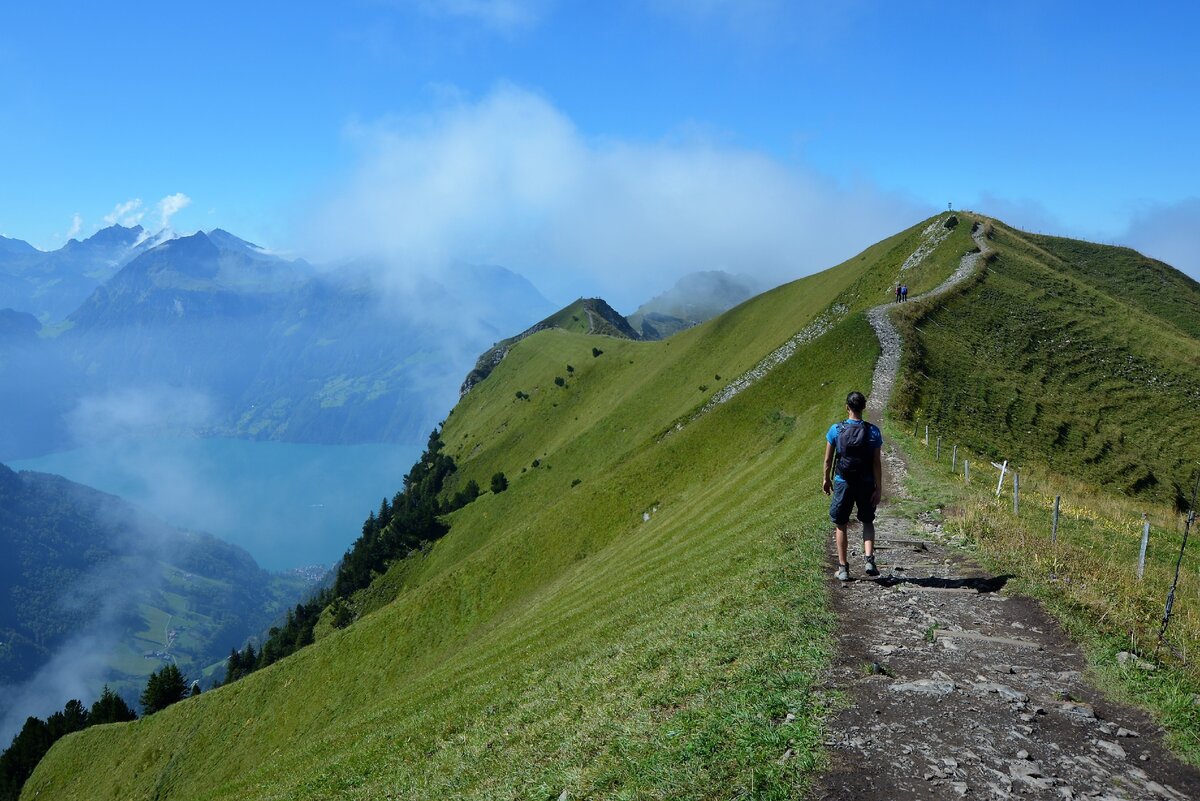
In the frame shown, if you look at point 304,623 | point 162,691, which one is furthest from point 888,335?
point 304,623

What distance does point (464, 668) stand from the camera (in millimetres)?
30703

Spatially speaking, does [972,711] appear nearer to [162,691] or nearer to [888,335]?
[888,335]

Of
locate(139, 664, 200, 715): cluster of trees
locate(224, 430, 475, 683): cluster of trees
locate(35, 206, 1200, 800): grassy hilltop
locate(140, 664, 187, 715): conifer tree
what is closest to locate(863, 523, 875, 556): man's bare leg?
locate(35, 206, 1200, 800): grassy hilltop

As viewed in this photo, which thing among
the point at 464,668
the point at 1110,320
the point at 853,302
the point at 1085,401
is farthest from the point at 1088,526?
the point at 853,302

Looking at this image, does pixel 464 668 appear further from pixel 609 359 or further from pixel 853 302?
pixel 609 359

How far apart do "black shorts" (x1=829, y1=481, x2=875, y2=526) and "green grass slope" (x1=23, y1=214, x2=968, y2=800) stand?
196cm

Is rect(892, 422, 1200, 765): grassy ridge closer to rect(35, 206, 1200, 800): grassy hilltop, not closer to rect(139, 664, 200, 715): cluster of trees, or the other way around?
rect(35, 206, 1200, 800): grassy hilltop

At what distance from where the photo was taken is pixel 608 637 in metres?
20.4

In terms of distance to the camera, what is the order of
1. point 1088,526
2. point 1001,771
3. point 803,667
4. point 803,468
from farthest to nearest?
1. point 803,468
2. point 1088,526
3. point 803,667
4. point 1001,771

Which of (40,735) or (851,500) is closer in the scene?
(851,500)

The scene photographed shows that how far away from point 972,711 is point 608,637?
12.6m

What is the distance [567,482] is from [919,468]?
70767 mm

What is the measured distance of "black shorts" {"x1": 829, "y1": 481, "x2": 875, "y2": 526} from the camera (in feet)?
47.6

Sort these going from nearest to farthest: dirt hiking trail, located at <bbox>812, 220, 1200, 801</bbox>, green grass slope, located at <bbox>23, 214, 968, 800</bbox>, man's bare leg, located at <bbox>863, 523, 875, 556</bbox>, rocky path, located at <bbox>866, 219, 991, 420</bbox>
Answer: dirt hiking trail, located at <bbox>812, 220, 1200, 801</bbox> → green grass slope, located at <bbox>23, 214, 968, 800</bbox> → man's bare leg, located at <bbox>863, 523, 875, 556</bbox> → rocky path, located at <bbox>866, 219, 991, 420</bbox>
